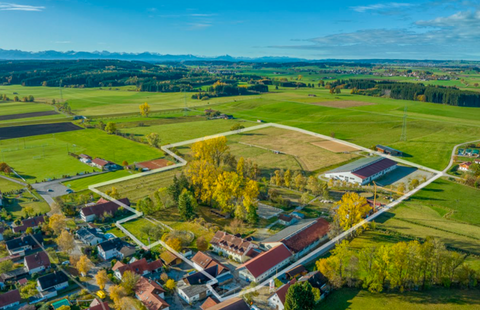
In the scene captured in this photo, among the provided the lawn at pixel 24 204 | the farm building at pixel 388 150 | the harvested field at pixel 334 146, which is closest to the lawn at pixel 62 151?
the lawn at pixel 24 204

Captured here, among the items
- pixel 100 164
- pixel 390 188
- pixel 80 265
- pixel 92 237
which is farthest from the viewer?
pixel 100 164

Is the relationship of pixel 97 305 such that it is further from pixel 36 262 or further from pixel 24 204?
pixel 24 204

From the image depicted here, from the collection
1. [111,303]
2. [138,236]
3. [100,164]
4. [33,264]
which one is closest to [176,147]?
[100,164]

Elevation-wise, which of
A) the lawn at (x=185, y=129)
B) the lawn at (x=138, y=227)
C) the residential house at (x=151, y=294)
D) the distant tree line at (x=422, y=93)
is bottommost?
the residential house at (x=151, y=294)

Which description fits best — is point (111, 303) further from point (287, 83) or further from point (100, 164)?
point (287, 83)

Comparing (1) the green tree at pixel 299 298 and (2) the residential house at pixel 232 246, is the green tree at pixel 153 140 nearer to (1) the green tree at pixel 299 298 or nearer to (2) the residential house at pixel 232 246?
(2) the residential house at pixel 232 246

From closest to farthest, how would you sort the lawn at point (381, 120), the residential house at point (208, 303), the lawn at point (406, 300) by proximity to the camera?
the lawn at point (406, 300), the residential house at point (208, 303), the lawn at point (381, 120)

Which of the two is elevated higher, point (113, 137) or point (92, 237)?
point (113, 137)
